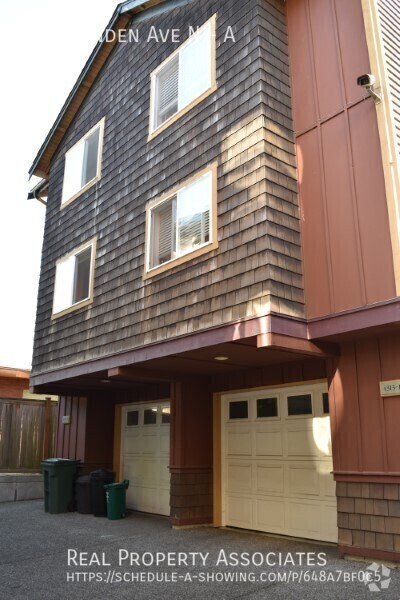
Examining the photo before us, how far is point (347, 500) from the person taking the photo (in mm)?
6156

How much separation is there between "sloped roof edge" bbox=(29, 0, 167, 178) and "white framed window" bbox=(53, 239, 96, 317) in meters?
3.26

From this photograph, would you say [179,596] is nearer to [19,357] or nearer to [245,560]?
[245,560]

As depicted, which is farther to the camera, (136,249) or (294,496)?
(136,249)

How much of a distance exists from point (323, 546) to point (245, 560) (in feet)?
4.28

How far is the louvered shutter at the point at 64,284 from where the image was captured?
10.7 metres

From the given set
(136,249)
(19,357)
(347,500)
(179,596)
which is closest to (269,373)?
(347,500)

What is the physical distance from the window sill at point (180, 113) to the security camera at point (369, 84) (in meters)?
2.33

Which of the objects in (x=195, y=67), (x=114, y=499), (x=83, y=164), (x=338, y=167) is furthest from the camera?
(x=83, y=164)

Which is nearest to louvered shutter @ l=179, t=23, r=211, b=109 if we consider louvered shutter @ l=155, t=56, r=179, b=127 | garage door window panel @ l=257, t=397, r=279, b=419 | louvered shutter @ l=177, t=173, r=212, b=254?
louvered shutter @ l=155, t=56, r=179, b=127

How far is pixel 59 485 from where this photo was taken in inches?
412

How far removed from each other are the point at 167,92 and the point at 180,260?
11.2 feet

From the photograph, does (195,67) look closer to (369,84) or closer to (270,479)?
(369,84)

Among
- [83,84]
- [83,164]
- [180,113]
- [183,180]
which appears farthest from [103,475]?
[83,84]

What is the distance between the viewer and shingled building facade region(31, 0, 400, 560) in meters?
6.15
